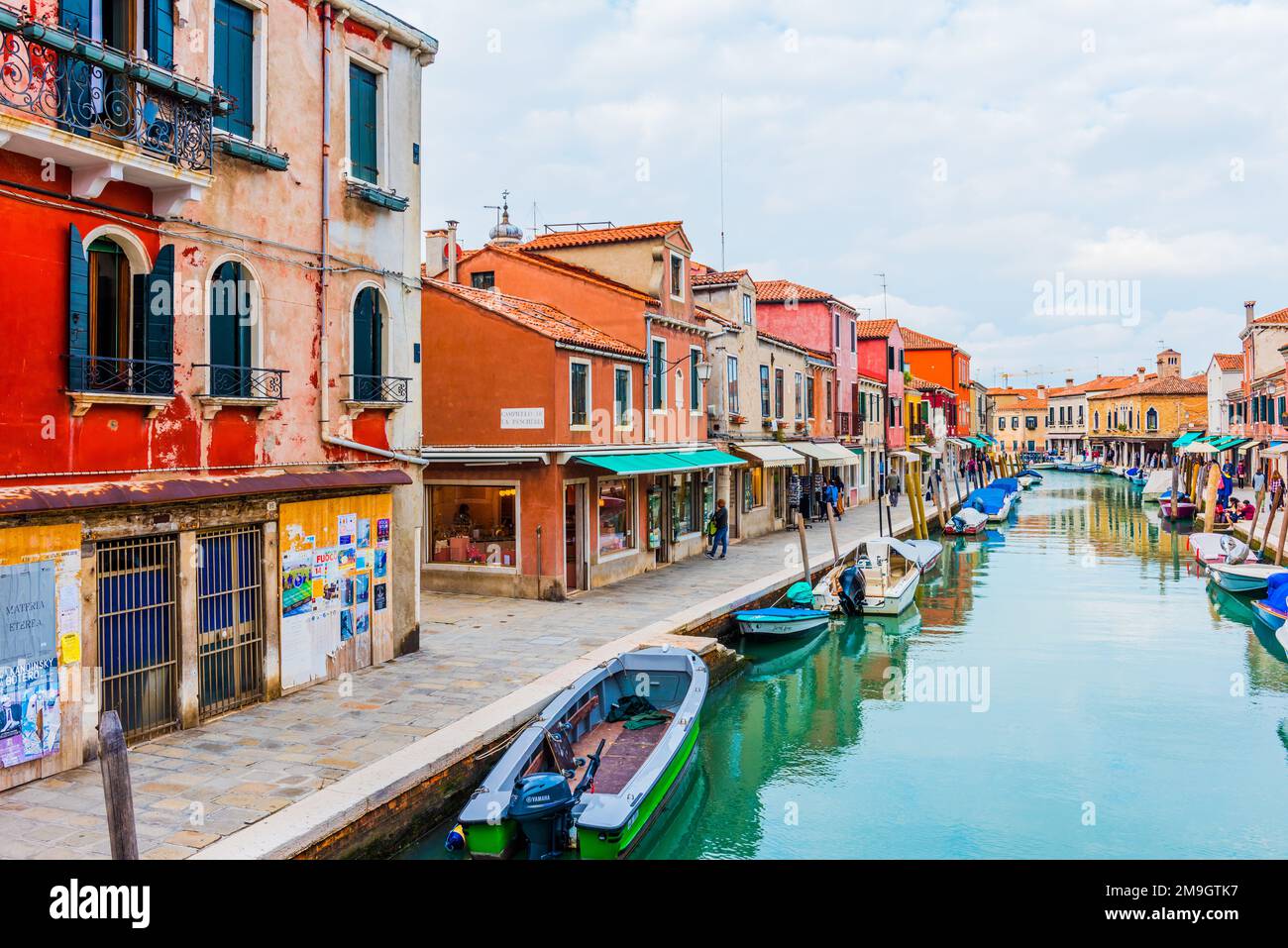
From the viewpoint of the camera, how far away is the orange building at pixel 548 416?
1730 centimetres

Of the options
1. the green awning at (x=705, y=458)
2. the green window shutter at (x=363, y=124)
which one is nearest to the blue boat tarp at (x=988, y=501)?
the green awning at (x=705, y=458)

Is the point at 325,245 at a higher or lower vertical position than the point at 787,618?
higher

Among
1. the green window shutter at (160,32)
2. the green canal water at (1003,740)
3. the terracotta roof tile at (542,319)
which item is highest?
the green window shutter at (160,32)

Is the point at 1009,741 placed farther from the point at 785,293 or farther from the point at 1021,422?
the point at 1021,422

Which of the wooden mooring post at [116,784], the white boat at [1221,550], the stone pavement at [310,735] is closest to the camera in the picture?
the wooden mooring post at [116,784]

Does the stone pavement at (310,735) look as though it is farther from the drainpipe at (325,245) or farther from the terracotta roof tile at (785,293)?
the terracotta roof tile at (785,293)

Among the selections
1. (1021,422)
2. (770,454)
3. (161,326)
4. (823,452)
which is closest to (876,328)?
(823,452)

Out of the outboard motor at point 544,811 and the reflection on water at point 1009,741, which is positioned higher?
the outboard motor at point 544,811

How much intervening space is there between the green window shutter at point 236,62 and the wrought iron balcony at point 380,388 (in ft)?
10.5

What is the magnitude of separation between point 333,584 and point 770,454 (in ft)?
59.3

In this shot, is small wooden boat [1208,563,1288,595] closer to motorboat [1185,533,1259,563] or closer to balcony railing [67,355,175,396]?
motorboat [1185,533,1259,563]

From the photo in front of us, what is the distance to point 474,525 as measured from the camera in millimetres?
18234
